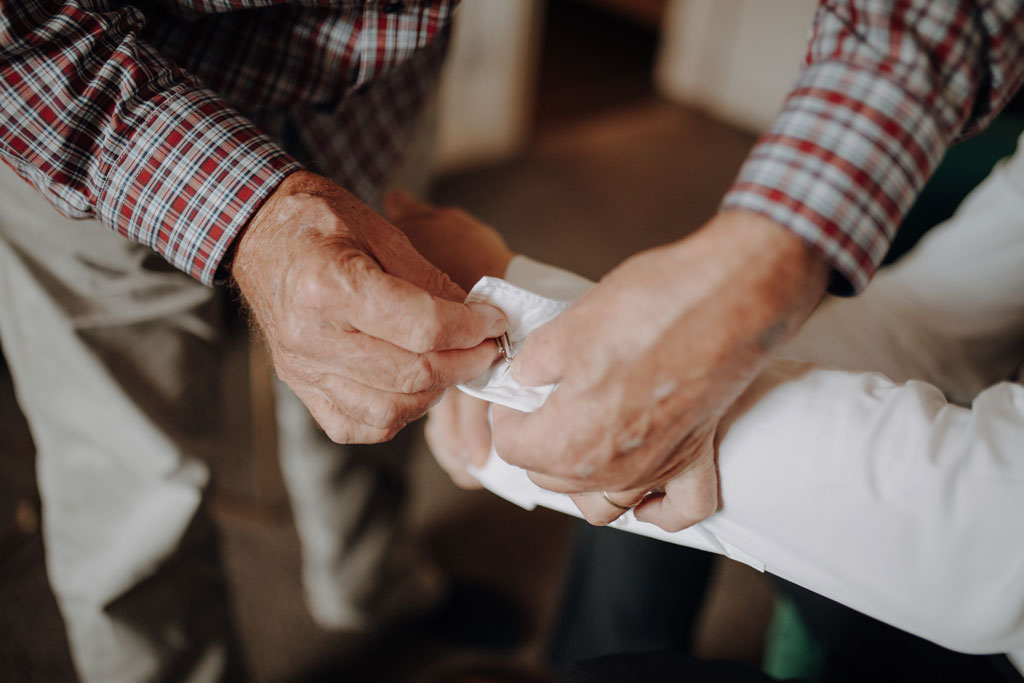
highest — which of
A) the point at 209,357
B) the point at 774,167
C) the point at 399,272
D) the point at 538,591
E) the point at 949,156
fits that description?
the point at 774,167

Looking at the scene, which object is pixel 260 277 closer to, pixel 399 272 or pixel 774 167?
pixel 399 272

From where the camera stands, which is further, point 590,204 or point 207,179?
point 590,204

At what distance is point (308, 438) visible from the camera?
1.01 metres

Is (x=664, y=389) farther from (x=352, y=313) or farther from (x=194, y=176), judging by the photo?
(x=194, y=176)

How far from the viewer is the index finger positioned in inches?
18.6

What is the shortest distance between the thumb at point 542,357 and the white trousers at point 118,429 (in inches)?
16.2

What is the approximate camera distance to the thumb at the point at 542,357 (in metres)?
0.48

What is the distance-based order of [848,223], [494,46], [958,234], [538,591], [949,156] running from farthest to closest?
[494,46] < [538,591] < [949,156] < [958,234] < [848,223]

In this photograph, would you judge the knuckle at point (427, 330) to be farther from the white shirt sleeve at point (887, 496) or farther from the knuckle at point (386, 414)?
the white shirt sleeve at point (887, 496)

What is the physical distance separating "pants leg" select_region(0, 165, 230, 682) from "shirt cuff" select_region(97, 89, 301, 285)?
130 millimetres

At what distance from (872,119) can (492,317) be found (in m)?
0.28

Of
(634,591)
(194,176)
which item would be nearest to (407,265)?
(194,176)

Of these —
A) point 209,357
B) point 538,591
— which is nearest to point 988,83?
point 209,357

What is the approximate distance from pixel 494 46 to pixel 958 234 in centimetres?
173
